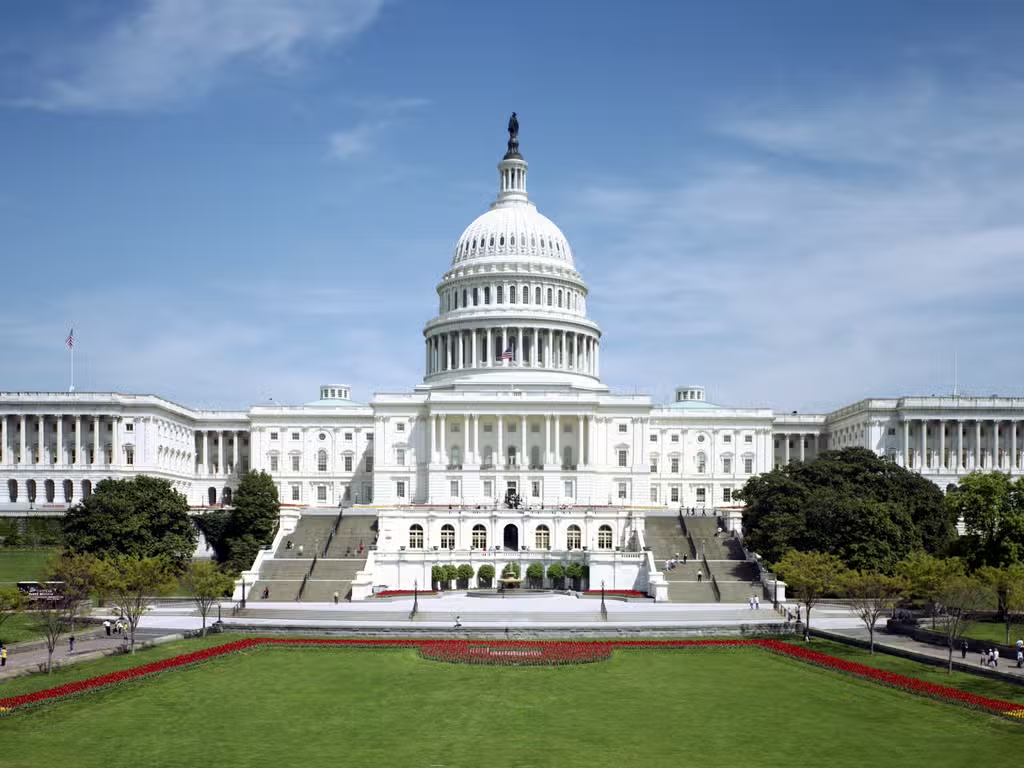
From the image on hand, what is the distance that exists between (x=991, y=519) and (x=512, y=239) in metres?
84.6

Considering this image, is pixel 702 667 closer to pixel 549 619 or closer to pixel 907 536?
pixel 549 619

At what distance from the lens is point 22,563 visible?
328ft

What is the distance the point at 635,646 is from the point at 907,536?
34465 millimetres

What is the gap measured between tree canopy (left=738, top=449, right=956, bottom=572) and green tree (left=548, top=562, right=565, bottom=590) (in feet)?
52.5

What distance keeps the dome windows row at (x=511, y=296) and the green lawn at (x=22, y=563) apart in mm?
60589

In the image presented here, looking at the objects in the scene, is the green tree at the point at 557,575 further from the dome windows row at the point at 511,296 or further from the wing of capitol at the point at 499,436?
the dome windows row at the point at 511,296

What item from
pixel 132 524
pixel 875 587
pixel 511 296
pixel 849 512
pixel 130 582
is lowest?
pixel 875 587

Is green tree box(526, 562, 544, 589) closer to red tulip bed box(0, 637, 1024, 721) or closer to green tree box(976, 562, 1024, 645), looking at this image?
red tulip bed box(0, 637, 1024, 721)

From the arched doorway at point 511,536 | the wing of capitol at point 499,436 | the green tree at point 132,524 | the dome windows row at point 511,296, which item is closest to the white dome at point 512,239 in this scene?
the wing of capitol at point 499,436

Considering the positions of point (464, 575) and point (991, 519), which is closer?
point (991, 519)

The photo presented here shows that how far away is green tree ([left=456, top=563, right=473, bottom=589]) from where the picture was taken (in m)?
95.6

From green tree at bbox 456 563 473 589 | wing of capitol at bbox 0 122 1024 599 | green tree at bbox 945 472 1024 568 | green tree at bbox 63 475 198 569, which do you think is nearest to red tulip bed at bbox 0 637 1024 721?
green tree at bbox 945 472 1024 568

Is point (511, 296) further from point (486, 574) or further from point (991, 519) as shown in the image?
point (991, 519)

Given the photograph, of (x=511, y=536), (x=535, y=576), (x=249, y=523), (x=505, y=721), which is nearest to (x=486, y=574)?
(x=535, y=576)
